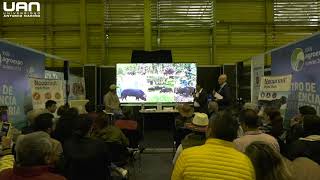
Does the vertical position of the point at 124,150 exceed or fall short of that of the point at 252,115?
it falls short

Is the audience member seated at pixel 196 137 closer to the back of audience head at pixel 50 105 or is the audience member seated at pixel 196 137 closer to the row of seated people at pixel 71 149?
the row of seated people at pixel 71 149

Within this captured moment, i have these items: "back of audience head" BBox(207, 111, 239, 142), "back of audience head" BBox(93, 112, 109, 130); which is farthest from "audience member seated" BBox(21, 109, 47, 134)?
"back of audience head" BBox(207, 111, 239, 142)

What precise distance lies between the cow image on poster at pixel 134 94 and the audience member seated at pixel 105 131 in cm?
585

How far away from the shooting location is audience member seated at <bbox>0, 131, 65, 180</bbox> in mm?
2338

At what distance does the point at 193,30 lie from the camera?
541 inches

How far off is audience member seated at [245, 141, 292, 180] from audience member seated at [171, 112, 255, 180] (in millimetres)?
157

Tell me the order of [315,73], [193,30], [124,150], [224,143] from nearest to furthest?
1. [224,143]
2. [315,73]
3. [124,150]
4. [193,30]

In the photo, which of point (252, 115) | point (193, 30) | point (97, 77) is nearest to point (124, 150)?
point (252, 115)

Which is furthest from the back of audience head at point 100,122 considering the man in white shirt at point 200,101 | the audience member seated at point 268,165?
the man in white shirt at point 200,101

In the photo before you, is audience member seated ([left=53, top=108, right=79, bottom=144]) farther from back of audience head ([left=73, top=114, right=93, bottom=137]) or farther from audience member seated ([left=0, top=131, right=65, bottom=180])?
audience member seated ([left=0, top=131, right=65, bottom=180])

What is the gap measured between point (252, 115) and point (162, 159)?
214 inches

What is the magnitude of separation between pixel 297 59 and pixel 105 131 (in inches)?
102

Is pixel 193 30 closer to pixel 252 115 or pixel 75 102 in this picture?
pixel 75 102
